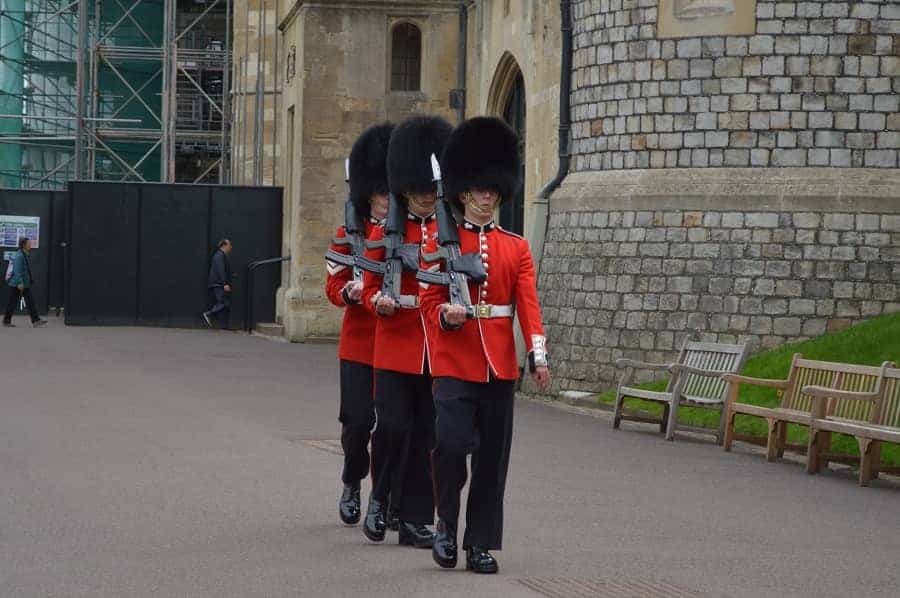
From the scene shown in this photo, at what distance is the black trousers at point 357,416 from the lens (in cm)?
1009

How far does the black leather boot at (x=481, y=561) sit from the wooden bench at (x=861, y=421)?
17.4 ft

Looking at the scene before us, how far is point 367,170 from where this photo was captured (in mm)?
10531

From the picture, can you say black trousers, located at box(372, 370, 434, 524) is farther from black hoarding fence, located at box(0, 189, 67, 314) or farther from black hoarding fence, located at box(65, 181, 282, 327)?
black hoarding fence, located at box(0, 189, 67, 314)

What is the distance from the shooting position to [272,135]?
43281 mm

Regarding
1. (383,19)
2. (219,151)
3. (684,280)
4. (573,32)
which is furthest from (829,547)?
(219,151)

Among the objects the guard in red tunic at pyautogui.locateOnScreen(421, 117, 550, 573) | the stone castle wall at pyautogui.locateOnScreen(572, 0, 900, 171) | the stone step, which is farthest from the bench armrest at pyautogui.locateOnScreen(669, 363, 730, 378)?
the stone step

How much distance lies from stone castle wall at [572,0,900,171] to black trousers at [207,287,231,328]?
49.6 ft

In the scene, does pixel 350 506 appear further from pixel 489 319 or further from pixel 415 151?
pixel 415 151

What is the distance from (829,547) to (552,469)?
3.66m

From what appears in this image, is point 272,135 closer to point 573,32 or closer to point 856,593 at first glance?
point 573,32

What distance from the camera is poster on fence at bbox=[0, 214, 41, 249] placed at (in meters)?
39.7

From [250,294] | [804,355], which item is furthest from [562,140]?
[250,294]

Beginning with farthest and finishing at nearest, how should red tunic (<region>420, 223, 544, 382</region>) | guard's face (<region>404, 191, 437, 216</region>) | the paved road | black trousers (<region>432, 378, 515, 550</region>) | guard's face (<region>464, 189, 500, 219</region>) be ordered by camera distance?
guard's face (<region>404, 191, 437, 216</region>)
guard's face (<region>464, 189, 500, 219</region>)
red tunic (<region>420, 223, 544, 382</region>)
black trousers (<region>432, 378, 515, 550</region>)
the paved road

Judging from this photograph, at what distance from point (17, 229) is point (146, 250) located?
5.25m
